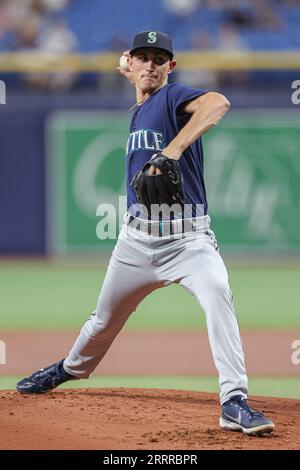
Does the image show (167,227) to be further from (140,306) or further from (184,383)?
(140,306)

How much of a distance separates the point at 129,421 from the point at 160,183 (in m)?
1.20

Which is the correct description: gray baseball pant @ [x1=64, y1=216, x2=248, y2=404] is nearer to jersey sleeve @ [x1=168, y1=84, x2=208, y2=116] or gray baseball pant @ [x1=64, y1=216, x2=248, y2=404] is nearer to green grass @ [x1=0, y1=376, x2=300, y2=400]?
jersey sleeve @ [x1=168, y1=84, x2=208, y2=116]

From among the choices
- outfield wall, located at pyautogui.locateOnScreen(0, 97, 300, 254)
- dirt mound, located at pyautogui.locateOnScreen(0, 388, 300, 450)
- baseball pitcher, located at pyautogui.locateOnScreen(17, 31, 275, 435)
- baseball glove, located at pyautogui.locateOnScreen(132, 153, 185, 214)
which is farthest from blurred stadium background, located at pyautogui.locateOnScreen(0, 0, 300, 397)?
baseball glove, located at pyautogui.locateOnScreen(132, 153, 185, 214)

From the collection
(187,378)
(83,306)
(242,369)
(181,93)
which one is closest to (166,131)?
(181,93)

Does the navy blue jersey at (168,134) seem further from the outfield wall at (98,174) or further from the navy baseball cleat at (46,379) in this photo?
the outfield wall at (98,174)

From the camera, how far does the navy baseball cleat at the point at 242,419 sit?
4277 mm

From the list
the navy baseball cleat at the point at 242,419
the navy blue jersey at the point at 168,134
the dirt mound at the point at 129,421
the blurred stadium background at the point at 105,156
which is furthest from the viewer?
the blurred stadium background at the point at 105,156

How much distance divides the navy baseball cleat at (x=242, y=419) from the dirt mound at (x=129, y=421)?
0.12 feet

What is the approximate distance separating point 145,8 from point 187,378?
10.8m

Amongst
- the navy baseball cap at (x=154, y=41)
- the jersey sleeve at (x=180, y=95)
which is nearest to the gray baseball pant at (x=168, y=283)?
the jersey sleeve at (x=180, y=95)

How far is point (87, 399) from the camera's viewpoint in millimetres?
5188

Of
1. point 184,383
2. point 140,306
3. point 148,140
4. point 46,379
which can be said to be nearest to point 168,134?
point 148,140

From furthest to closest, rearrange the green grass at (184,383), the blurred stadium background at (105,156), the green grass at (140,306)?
the blurred stadium background at (105,156), the green grass at (140,306), the green grass at (184,383)

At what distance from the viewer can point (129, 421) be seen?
4637 mm
